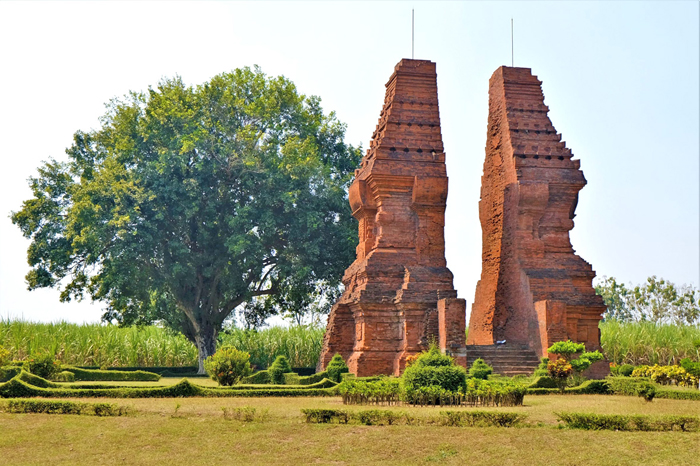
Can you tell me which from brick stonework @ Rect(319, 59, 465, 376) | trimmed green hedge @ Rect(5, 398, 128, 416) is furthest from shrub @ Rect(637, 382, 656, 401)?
trimmed green hedge @ Rect(5, 398, 128, 416)

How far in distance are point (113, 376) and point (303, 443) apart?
11.8 metres

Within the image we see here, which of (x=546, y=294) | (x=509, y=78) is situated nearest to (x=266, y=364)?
(x=546, y=294)

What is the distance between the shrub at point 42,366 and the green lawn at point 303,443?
307 inches

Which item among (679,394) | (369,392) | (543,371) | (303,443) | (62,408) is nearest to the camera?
(303,443)

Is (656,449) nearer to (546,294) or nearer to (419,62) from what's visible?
(546,294)

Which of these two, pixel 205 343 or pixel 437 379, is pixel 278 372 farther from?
pixel 205 343

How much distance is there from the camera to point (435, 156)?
21734mm

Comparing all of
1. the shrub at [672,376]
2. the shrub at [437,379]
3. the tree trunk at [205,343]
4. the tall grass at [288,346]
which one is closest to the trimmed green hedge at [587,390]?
the shrub at [672,376]

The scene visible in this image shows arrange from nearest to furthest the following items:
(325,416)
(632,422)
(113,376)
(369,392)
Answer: (632,422) → (325,416) → (369,392) → (113,376)

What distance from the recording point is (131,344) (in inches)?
1070

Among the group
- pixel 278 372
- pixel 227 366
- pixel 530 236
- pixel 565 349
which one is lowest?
pixel 278 372

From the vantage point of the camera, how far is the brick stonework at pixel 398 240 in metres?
20.1

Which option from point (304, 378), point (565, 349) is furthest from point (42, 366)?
point (565, 349)

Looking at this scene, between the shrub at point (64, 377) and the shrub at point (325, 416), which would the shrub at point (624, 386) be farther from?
the shrub at point (64, 377)
